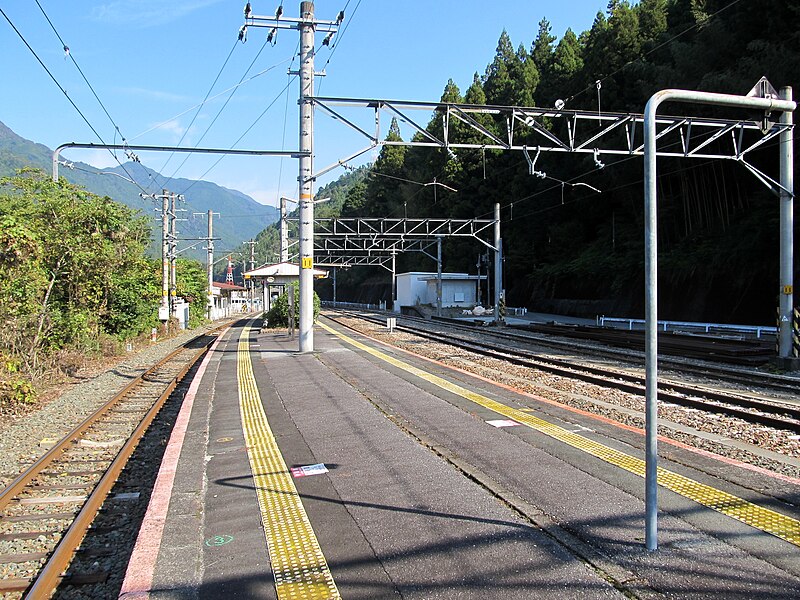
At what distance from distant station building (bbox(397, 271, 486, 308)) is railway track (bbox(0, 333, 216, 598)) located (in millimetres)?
45323

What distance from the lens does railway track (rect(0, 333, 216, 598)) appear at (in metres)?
4.96

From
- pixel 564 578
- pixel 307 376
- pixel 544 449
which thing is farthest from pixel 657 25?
pixel 564 578

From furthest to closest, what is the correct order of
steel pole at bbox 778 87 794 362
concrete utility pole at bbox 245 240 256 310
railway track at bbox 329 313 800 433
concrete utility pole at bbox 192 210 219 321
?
1. concrete utility pole at bbox 245 240 256 310
2. concrete utility pole at bbox 192 210 219 321
3. steel pole at bbox 778 87 794 362
4. railway track at bbox 329 313 800 433

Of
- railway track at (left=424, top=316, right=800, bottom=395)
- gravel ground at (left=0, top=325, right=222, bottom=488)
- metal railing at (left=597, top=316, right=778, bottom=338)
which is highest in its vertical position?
metal railing at (left=597, top=316, right=778, bottom=338)

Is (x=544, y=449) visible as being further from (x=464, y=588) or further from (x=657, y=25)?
(x=657, y=25)

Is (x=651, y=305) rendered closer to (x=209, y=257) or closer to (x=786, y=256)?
(x=786, y=256)

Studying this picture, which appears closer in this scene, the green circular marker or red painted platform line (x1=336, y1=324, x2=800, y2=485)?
the green circular marker

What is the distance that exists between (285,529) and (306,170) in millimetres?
15504

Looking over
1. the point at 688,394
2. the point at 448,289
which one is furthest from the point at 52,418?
the point at 448,289

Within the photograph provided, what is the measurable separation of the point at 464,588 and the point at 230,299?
257 ft

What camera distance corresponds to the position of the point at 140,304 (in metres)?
26.6

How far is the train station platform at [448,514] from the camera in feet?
13.8

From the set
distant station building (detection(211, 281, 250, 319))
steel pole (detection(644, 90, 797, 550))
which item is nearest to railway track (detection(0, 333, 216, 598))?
steel pole (detection(644, 90, 797, 550))

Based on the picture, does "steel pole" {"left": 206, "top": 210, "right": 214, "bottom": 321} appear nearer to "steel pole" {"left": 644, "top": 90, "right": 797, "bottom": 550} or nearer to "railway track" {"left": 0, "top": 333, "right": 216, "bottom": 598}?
"railway track" {"left": 0, "top": 333, "right": 216, "bottom": 598}
